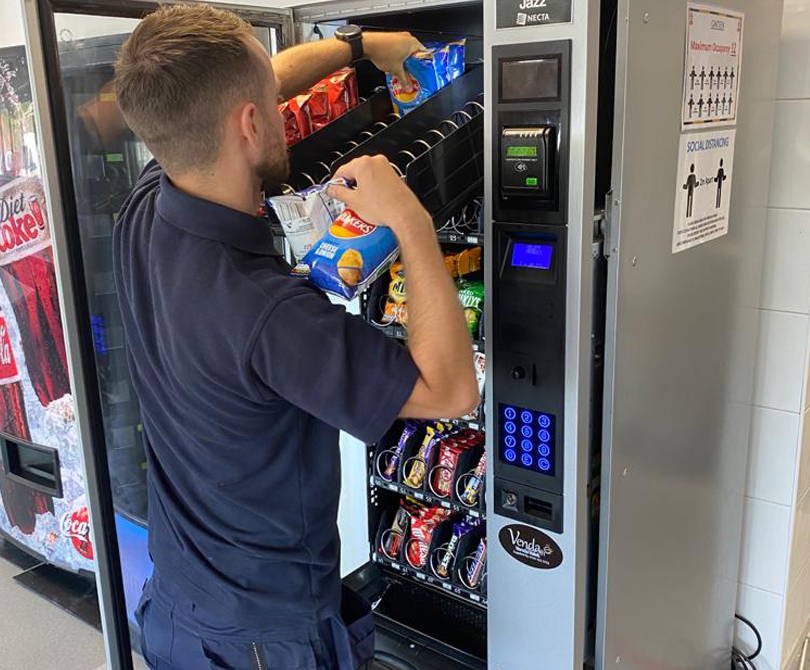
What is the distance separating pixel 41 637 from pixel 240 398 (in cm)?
217

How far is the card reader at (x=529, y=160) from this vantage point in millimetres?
1215

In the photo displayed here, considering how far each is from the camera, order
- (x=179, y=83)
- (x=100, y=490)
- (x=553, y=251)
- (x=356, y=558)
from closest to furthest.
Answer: (x=179, y=83) → (x=553, y=251) → (x=100, y=490) → (x=356, y=558)

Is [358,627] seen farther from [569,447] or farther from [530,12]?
[530,12]

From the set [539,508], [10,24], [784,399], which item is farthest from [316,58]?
[10,24]

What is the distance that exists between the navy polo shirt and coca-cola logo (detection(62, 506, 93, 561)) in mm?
1488

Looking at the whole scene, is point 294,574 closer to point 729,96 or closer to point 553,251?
point 553,251

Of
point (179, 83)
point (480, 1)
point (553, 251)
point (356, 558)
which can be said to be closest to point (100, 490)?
point (356, 558)

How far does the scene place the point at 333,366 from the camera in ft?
3.62

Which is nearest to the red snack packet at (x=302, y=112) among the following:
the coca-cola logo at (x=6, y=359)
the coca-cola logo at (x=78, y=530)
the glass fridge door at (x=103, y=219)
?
the glass fridge door at (x=103, y=219)

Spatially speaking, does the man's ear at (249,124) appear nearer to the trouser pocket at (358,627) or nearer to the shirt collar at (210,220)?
the shirt collar at (210,220)

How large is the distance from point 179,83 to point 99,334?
1220mm

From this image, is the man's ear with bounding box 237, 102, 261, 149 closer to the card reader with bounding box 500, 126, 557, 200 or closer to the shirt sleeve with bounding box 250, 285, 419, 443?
the shirt sleeve with bounding box 250, 285, 419, 443

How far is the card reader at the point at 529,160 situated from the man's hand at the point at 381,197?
0.50 ft

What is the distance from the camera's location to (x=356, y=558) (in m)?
2.18
